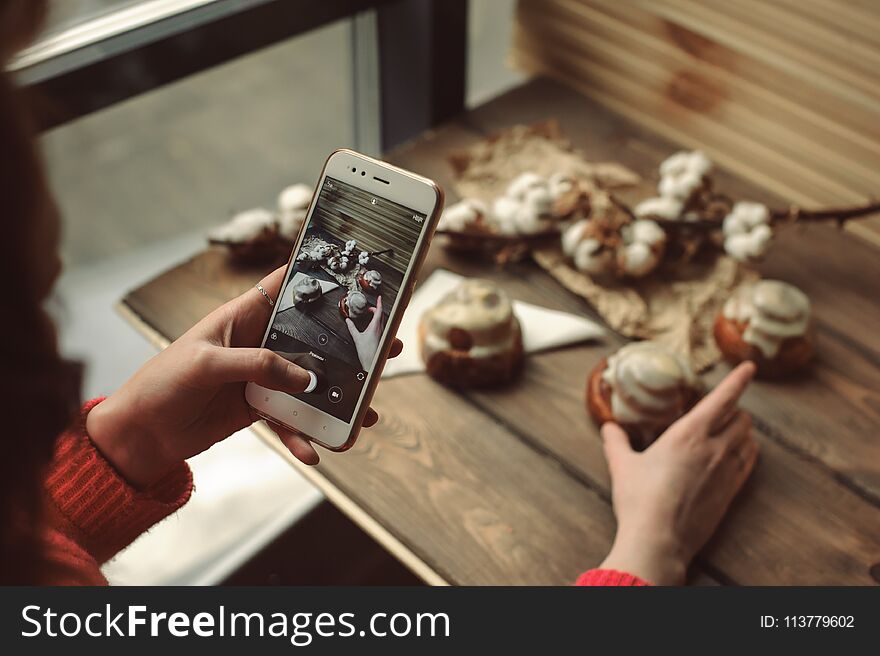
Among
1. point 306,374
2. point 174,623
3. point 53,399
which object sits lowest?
point 174,623

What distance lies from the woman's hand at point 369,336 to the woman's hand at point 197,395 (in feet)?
0.14

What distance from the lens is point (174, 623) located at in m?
0.58

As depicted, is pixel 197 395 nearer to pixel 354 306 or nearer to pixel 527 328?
pixel 354 306

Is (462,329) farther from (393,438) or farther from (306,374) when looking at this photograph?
(306,374)

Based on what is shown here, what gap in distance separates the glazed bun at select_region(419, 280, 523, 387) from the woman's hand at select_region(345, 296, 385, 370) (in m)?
0.25

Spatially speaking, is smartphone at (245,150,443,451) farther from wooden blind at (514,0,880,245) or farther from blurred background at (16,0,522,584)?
wooden blind at (514,0,880,245)

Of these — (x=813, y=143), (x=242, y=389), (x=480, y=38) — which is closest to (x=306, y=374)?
(x=242, y=389)

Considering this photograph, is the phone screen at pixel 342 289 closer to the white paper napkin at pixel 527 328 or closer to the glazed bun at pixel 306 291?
the glazed bun at pixel 306 291

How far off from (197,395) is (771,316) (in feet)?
1.90

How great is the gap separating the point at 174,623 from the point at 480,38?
111 cm

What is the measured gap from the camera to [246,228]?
94 cm

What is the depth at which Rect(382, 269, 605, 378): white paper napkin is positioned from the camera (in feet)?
2.86

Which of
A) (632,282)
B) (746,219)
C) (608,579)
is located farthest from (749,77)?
(608,579)

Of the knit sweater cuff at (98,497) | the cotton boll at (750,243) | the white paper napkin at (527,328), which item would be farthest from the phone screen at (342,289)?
the cotton boll at (750,243)
